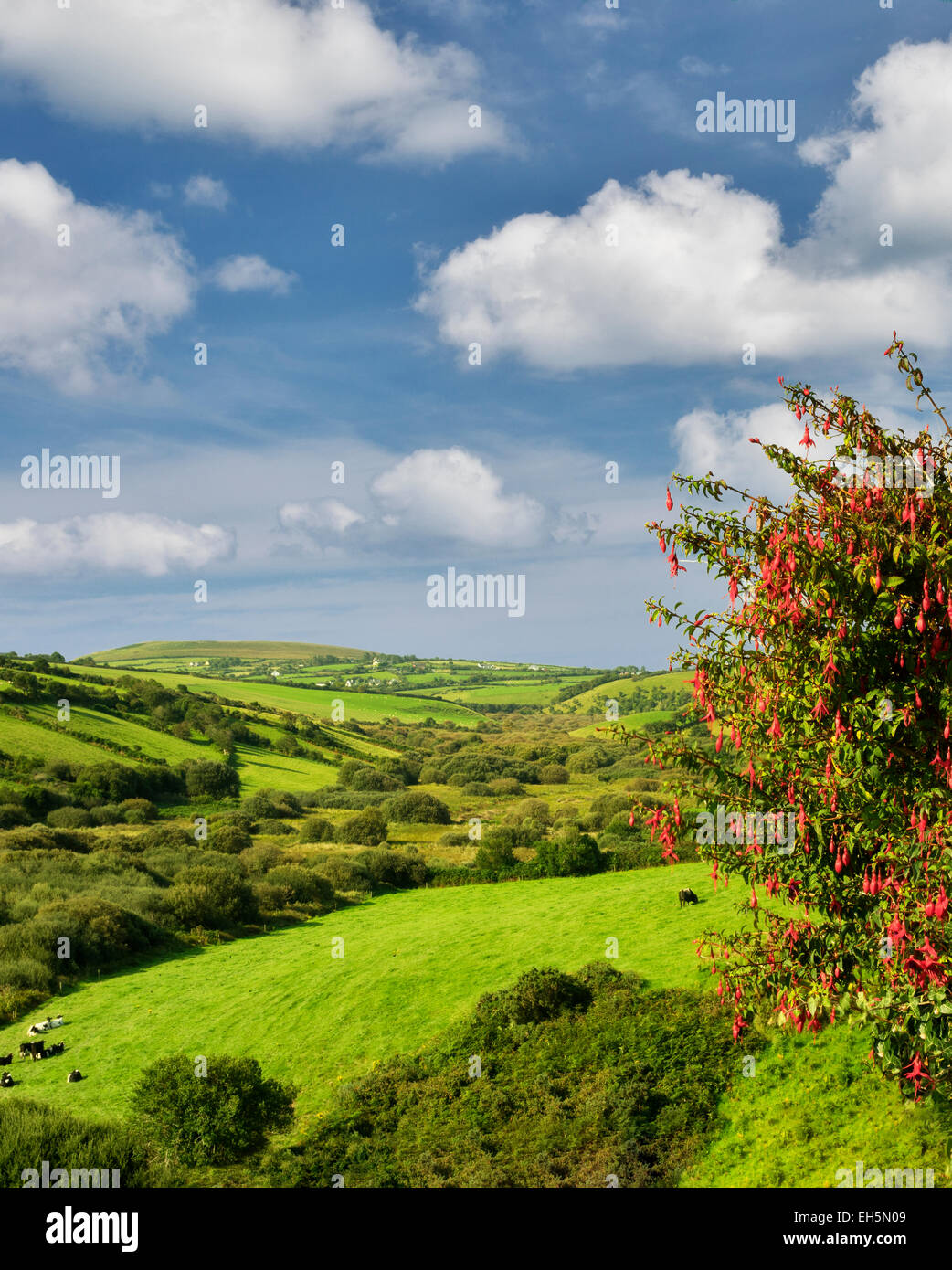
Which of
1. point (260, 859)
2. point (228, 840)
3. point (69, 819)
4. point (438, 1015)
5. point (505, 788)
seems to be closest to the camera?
point (438, 1015)

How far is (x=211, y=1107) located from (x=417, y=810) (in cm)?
Answer: 4553

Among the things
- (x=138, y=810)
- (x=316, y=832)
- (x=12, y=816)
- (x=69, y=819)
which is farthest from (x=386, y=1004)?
(x=138, y=810)

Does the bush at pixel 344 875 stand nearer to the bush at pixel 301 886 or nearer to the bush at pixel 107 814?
the bush at pixel 301 886

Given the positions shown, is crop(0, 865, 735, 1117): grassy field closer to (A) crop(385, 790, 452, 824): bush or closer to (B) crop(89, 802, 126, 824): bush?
(A) crop(385, 790, 452, 824): bush

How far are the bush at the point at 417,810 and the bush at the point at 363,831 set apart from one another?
8459 millimetres

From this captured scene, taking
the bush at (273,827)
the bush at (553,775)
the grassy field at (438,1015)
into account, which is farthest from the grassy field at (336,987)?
the bush at (553,775)

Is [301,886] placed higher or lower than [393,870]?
higher

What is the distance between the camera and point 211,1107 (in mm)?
14008

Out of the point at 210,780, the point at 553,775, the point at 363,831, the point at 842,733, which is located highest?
the point at 842,733

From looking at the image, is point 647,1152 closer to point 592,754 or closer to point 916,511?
point 916,511

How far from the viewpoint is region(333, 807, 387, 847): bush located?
1913 inches

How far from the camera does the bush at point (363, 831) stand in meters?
48.6

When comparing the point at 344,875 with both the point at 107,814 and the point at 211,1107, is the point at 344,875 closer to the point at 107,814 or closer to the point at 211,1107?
the point at 211,1107
